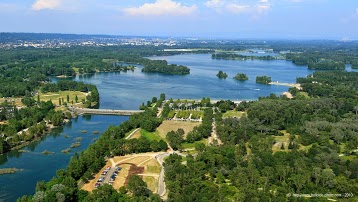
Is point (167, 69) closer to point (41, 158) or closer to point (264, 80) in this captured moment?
point (264, 80)

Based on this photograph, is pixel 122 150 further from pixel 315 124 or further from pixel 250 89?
pixel 250 89

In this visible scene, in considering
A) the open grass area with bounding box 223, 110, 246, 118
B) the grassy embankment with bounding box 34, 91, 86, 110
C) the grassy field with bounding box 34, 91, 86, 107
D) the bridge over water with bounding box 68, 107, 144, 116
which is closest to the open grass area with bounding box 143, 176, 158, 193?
the open grass area with bounding box 223, 110, 246, 118

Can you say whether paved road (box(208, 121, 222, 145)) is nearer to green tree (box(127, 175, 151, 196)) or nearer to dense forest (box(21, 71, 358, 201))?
dense forest (box(21, 71, 358, 201))

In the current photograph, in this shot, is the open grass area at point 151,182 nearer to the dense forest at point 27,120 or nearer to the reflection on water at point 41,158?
the reflection on water at point 41,158

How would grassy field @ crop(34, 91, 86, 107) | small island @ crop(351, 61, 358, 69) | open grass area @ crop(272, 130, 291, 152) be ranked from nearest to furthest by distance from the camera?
open grass area @ crop(272, 130, 291, 152), grassy field @ crop(34, 91, 86, 107), small island @ crop(351, 61, 358, 69)

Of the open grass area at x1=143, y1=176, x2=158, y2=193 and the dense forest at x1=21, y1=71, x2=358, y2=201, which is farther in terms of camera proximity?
the open grass area at x1=143, y1=176, x2=158, y2=193

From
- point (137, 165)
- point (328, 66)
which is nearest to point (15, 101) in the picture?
point (137, 165)

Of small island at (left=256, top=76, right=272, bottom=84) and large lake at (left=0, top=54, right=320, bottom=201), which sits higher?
small island at (left=256, top=76, right=272, bottom=84)
